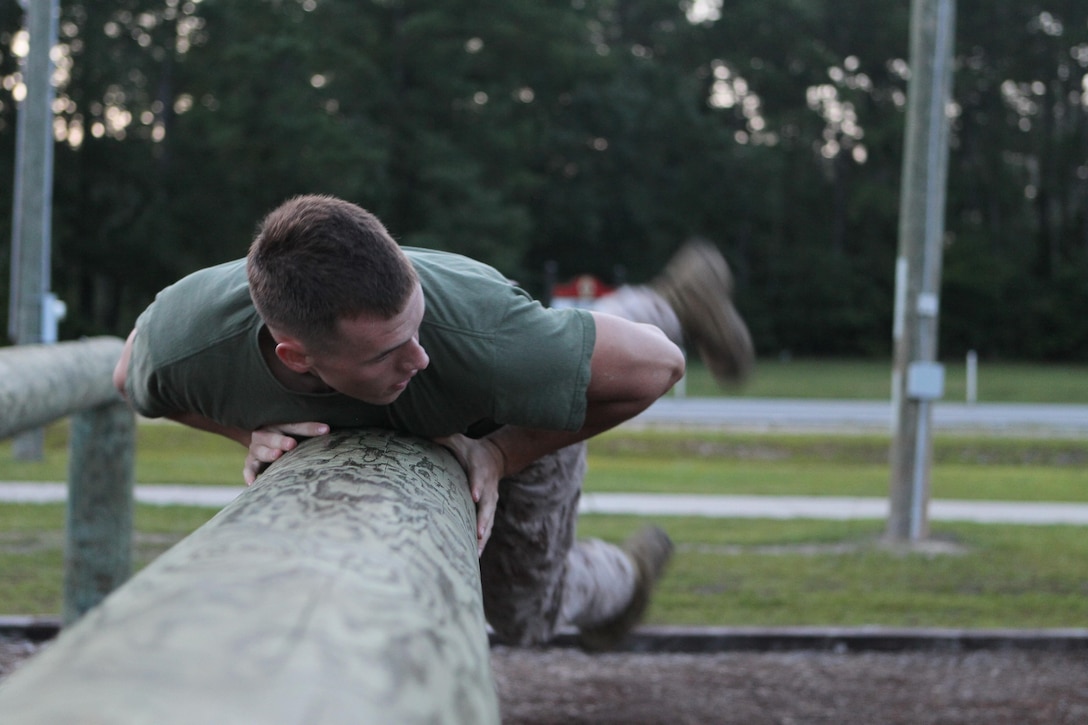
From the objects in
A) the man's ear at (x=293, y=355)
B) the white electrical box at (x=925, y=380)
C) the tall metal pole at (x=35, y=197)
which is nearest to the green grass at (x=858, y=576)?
the white electrical box at (x=925, y=380)

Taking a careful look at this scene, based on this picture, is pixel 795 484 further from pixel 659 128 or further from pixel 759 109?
pixel 759 109

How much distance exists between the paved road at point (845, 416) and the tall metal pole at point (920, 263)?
7.16 meters

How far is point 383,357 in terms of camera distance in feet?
6.35

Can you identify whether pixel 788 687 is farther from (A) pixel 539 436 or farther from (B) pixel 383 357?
(B) pixel 383 357

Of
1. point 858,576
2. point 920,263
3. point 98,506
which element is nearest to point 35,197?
point 98,506

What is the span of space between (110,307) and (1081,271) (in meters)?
30.5

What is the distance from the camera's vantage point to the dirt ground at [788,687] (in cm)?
397

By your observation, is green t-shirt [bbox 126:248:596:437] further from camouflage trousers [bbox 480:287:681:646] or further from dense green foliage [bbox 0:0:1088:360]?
dense green foliage [bbox 0:0:1088:360]

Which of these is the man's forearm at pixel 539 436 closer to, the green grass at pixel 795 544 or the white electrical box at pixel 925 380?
the green grass at pixel 795 544

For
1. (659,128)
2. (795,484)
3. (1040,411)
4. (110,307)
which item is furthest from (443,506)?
(659,128)

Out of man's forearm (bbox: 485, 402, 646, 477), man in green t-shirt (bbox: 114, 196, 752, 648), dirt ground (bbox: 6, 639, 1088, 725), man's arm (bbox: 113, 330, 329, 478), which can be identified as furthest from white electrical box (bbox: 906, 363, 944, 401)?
man's arm (bbox: 113, 330, 329, 478)

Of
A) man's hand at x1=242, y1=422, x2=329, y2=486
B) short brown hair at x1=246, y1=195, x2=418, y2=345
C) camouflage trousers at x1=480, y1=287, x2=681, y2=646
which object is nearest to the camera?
short brown hair at x1=246, y1=195, x2=418, y2=345

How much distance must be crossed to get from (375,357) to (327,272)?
17 cm

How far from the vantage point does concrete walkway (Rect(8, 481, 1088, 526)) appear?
7699 mm
